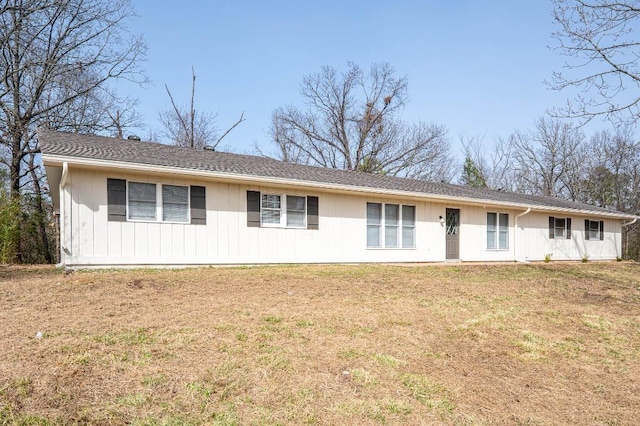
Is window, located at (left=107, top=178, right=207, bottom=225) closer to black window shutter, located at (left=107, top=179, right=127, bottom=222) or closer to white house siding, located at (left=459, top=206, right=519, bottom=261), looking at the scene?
black window shutter, located at (left=107, top=179, right=127, bottom=222)

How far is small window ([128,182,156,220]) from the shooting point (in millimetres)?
8875

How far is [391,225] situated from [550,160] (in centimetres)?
2588

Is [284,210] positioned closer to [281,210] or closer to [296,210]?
[281,210]

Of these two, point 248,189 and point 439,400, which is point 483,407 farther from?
point 248,189

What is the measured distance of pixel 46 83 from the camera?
16234 mm

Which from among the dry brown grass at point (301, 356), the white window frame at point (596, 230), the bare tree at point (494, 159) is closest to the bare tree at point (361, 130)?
the bare tree at point (494, 159)

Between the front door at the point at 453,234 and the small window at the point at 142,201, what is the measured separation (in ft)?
31.1

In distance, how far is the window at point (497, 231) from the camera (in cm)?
1480

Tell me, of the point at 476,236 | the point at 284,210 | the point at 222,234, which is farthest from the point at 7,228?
the point at 476,236

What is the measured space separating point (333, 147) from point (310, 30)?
49.4 feet

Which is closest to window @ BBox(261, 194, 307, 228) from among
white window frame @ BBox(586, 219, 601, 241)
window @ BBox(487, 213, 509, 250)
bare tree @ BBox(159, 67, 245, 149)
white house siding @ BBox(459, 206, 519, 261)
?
white house siding @ BBox(459, 206, 519, 261)

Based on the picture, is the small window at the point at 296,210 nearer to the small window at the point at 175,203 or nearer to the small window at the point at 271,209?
the small window at the point at 271,209

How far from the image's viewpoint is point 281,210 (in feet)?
35.1

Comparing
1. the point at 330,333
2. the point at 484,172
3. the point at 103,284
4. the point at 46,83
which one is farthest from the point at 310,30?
the point at 484,172
